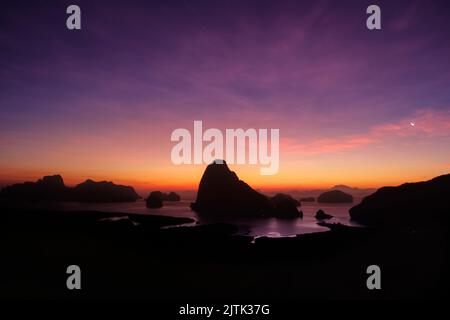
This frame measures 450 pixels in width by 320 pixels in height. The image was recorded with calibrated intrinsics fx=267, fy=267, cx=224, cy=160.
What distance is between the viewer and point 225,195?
147 m

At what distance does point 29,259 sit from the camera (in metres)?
20.9

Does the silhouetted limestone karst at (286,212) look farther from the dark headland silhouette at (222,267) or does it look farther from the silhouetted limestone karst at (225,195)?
the dark headland silhouette at (222,267)

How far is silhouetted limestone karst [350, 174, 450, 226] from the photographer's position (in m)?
69.9

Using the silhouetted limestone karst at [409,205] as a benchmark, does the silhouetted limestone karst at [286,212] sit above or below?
below

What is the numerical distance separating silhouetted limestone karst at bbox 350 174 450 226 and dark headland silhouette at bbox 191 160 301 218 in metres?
45.5

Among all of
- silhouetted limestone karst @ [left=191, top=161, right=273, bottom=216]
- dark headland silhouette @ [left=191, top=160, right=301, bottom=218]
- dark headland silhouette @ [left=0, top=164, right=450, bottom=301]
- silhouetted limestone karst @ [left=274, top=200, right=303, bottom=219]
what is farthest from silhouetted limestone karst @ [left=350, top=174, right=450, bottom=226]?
silhouetted limestone karst @ [left=191, top=161, right=273, bottom=216]

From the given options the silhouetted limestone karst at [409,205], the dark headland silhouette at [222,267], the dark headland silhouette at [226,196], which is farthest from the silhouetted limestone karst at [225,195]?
the dark headland silhouette at [222,267]

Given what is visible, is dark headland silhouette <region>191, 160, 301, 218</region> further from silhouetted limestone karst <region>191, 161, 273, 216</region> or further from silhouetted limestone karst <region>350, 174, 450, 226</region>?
silhouetted limestone karst <region>350, 174, 450, 226</region>

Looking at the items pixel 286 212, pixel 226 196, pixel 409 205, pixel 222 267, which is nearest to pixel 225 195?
pixel 226 196

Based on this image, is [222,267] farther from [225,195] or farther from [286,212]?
[225,195]

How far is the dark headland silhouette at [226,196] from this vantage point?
441 feet
